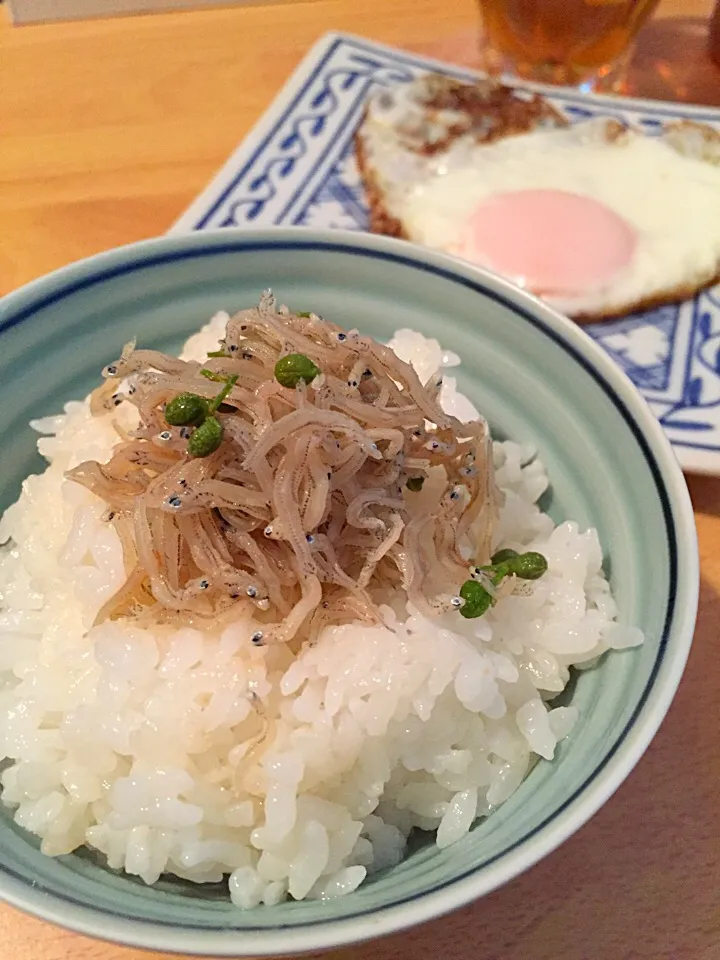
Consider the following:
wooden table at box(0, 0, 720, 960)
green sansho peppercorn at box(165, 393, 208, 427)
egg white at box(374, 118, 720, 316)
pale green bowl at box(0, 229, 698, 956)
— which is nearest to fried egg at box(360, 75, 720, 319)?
egg white at box(374, 118, 720, 316)

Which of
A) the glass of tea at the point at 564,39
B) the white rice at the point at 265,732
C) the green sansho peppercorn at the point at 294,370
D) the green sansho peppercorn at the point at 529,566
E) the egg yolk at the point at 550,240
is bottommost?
the white rice at the point at 265,732

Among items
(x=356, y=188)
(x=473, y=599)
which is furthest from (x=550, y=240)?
(x=473, y=599)

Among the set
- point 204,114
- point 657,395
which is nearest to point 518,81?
point 204,114

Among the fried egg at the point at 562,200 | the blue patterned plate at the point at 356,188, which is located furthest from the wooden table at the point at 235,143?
the fried egg at the point at 562,200

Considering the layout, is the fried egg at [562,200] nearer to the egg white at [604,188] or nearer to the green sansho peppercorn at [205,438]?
the egg white at [604,188]

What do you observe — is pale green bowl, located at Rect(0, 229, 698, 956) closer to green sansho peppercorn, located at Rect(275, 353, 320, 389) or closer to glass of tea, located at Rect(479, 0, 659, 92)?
green sansho peppercorn, located at Rect(275, 353, 320, 389)

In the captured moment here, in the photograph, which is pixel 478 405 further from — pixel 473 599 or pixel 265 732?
pixel 265 732
